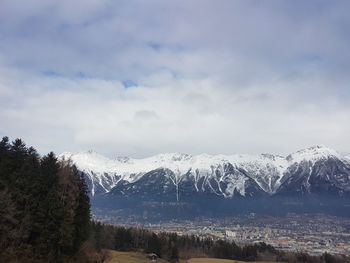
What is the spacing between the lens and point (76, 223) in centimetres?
7662

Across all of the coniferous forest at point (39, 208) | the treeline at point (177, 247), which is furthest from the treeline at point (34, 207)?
the treeline at point (177, 247)

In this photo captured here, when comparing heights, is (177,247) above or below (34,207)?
below

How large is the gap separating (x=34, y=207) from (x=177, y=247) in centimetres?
8900

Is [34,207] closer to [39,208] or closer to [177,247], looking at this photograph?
[39,208]

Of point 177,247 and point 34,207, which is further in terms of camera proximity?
point 177,247

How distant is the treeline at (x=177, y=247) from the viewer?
133000mm

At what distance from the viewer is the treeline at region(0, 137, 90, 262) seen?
6238 centimetres

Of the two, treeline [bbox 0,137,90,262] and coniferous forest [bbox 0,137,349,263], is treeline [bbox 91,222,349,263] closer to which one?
coniferous forest [bbox 0,137,349,263]

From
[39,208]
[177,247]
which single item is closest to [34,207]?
[39,208]

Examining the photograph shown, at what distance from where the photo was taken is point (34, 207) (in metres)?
66.9

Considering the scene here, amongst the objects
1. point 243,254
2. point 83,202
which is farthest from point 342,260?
point 83,202

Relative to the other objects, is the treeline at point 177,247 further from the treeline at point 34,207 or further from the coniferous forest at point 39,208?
the treeline at point 34,207

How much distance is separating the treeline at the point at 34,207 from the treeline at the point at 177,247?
46.8 m

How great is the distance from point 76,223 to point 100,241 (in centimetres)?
4897
